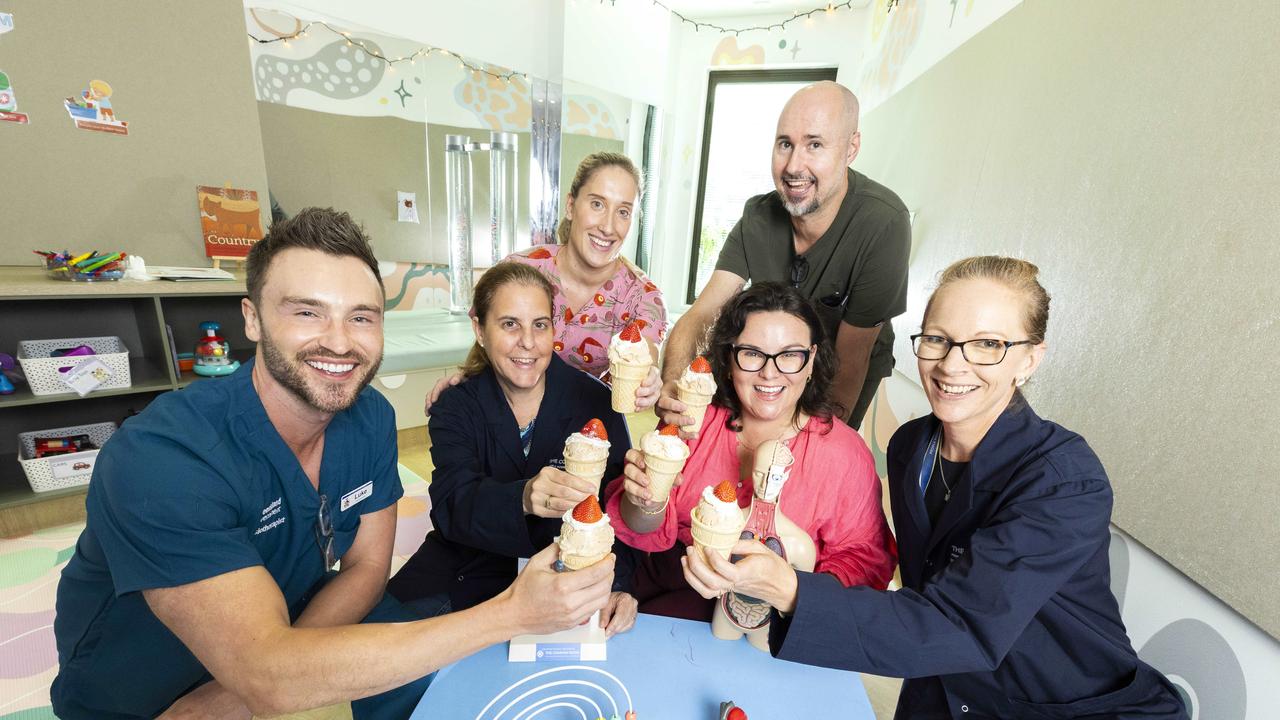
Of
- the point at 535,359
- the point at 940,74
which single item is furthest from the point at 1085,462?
the point at 940,74

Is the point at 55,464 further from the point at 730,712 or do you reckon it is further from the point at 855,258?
the point at 855,258

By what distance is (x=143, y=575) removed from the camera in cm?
129

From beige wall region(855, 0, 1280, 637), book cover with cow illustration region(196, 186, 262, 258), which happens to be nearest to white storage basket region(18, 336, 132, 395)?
book cover with cow illustration region(196, 186, 262, 258)

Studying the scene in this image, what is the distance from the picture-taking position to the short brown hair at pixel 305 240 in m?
1.63

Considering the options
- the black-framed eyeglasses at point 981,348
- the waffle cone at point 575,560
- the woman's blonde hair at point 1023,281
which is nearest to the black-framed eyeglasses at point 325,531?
the waffle cone at point 575,560

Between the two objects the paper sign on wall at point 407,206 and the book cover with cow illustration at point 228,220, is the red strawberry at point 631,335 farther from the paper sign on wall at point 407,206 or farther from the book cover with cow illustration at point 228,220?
the paper sign on wall at point 407,206

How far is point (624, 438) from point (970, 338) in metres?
1.48

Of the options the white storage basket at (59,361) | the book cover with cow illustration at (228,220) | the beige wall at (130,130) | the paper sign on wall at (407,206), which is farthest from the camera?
the paper sign on wall at (407,206)

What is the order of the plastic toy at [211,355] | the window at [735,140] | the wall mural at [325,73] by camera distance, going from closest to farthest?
1. the plastic toy at [211,355]
2. the wall mural at [325,73]
3. the window at [735,140]

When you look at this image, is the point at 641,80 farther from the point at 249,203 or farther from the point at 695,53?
the point at 249,203

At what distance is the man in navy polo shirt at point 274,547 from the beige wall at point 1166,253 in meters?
1.75

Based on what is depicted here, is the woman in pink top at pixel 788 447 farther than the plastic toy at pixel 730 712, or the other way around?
the woman in pink top at pixel 788 447

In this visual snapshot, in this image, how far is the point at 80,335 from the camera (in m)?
3.68

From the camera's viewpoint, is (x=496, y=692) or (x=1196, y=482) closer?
(x=496, y=692)
